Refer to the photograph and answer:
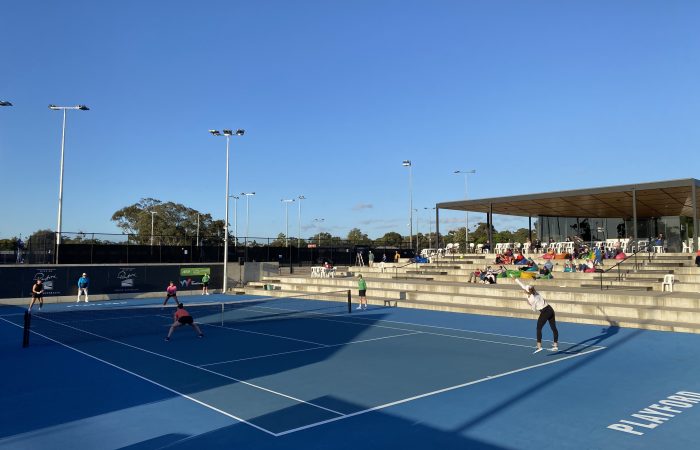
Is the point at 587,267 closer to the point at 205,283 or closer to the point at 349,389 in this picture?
the point at 349,389

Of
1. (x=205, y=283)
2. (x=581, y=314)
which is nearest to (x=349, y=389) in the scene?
(x=581, y=314)

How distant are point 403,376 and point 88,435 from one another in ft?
20.0

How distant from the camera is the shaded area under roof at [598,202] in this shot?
1038 inches

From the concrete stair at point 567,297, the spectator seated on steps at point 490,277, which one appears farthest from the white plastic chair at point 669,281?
the spectator seated on steps at point 490,277

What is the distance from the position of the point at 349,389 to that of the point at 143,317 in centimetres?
1597

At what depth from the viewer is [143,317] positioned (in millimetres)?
22734

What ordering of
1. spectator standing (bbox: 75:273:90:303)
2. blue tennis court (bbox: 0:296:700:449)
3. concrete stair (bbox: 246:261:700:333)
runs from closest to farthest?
blue tennis court (bbox: 0:296:700:449) → concrete stair (bbox: 246:261:700:333) → spectator standing (bbox: 75:273:90:303)

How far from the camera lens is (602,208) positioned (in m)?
36.8

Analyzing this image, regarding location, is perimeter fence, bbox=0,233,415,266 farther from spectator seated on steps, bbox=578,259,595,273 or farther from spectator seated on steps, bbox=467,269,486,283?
spectator seated on steps, bbox=578,259,595,273

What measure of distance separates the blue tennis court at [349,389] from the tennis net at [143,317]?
0.39 m

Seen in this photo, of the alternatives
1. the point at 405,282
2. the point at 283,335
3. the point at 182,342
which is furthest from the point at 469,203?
the point at 182,342

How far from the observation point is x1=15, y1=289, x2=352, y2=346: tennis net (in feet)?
57.2

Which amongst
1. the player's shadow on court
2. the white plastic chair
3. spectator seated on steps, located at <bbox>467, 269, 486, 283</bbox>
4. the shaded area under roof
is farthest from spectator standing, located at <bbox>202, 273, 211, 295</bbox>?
the white plastic chair

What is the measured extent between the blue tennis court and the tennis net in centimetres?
39
